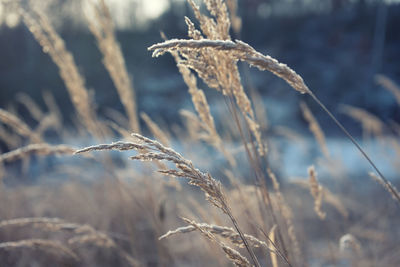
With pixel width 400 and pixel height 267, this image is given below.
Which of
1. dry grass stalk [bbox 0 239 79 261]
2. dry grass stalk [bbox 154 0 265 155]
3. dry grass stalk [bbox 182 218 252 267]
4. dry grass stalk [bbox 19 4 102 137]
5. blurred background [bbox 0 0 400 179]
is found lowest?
dry grass stalk [bbox 182 218 252 267]

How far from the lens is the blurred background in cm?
1203

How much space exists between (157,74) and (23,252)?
43.2 ft

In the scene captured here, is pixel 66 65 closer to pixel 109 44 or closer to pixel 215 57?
pixel 109 44

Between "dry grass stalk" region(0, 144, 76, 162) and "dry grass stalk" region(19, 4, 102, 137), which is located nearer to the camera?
"dry grass stalk" region(0, 144, 76, 162)

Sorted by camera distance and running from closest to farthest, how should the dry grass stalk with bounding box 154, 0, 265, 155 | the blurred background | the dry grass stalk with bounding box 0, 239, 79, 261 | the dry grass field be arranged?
the dry grass field, the dry grass stalk with bounding box 154, 0, 265, 155, the dry grass stalk with bounding box 0, 239, 79, 261, the blurred background

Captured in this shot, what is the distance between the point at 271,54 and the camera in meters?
14.5

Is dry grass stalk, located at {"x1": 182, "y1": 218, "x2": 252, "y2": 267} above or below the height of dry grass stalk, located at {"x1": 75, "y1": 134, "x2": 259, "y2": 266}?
below

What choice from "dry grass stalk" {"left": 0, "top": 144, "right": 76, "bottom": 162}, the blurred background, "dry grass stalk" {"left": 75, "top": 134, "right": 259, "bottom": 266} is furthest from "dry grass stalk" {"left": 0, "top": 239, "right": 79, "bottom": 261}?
the blurred background

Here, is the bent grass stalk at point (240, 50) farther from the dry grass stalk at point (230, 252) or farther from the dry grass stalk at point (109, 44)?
the dry grass stalk at point (109, 44)

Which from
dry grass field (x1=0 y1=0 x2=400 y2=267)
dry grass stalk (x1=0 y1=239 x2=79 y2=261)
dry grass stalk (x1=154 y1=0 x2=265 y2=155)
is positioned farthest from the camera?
dry grass stalk (x1=0 y1=239 x2=79 y2=261)

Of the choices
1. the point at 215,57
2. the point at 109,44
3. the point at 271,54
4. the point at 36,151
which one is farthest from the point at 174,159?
the point at 271,54

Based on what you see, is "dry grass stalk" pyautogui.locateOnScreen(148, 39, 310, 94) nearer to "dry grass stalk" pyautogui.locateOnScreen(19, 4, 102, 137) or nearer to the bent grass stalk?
the bent grass stalk

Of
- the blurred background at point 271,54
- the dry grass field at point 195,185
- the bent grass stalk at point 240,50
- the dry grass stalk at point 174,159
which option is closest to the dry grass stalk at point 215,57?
the dry grass field at point 195,185

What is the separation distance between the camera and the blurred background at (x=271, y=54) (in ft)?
39.5
